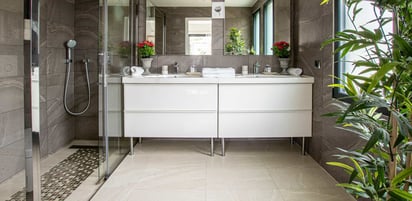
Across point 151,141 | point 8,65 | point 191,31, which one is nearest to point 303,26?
point 191,31

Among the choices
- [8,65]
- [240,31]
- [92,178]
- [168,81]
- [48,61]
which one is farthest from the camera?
[240,31]

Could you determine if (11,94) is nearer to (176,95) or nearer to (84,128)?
(176,95)

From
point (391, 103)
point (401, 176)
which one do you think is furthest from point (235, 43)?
point (401, 176)

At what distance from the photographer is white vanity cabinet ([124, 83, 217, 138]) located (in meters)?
3.75

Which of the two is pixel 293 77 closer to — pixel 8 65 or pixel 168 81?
pixel 168 81

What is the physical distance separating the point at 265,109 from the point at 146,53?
5.05ft

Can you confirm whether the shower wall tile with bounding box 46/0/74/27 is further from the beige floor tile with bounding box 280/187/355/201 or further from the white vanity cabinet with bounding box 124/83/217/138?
the beige floor tile with bounding box 280/187/355/201

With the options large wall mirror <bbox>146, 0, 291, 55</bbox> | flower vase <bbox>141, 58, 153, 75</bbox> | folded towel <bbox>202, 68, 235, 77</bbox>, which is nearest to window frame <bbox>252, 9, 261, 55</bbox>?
large wall mirror <bbox>146, 0, 291, 55</bbox>

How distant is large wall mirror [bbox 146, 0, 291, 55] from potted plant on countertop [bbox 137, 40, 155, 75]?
0.13m

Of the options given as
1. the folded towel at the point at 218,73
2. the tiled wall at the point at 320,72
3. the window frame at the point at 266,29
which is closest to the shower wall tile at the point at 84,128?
the folded towel at the point at 218,73

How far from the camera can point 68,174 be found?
3.19 meters

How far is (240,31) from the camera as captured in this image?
438 cm

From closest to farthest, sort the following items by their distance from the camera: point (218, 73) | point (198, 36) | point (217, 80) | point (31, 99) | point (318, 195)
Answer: point (31, 99)
point (318, 195)
point (217, 80)
point (218, 73)
point (198, 36)

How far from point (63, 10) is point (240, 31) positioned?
196cm
